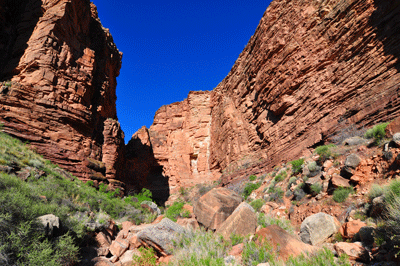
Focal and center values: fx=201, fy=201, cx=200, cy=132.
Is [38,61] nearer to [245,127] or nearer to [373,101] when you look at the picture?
[245,127]

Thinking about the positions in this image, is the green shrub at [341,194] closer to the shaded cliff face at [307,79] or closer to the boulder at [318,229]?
the boulder at [318,229]

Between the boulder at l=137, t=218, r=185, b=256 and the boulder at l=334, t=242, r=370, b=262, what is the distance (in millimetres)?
4106

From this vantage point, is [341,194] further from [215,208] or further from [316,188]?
[215,208]

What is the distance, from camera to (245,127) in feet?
76.5

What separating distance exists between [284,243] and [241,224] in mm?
1680

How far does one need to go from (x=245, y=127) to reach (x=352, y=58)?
12.4 meters

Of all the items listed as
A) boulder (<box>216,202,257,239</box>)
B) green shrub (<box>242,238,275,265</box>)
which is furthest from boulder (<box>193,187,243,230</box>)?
green shrub (<box>242,238,275,265</box>)

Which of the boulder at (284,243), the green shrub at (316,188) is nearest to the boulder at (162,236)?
the boulder at (284,243)

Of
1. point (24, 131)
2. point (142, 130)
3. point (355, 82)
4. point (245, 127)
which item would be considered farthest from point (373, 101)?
point (142, 130)

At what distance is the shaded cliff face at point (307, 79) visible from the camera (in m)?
10.6

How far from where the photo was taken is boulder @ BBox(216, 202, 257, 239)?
5.73 metres

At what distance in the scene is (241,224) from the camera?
19.2ft

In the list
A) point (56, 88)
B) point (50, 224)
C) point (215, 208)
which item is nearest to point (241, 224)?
point (215, 208)

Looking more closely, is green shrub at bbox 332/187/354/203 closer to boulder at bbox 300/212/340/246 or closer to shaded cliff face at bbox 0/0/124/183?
boulder at bbox 300/212/340/246
